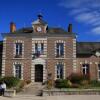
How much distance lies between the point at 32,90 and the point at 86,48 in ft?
38.5

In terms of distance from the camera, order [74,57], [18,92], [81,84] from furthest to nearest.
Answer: [74,57]
[81,84]
[18,92]

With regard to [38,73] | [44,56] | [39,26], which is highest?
[39,26]

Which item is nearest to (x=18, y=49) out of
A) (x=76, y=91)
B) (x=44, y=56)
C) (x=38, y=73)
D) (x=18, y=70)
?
(x=18, y=70)

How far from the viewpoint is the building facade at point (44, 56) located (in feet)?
122

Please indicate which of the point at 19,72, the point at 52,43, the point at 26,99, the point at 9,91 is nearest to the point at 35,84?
the point at 19,72

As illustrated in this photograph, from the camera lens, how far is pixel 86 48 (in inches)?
1550

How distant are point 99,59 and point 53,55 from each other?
601 centimetres

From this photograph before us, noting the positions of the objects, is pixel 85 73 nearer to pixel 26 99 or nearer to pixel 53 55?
pixel 53 55

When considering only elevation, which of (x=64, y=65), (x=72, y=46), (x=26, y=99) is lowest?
(x=26, y=99)

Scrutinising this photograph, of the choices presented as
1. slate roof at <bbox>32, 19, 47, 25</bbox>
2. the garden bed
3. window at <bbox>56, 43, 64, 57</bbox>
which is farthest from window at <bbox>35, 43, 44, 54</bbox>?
the garden bed

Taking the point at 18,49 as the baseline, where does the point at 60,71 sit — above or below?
below

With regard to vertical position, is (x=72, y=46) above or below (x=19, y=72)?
above

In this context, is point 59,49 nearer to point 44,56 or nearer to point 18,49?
point 44,56

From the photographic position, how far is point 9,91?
26875 mm
